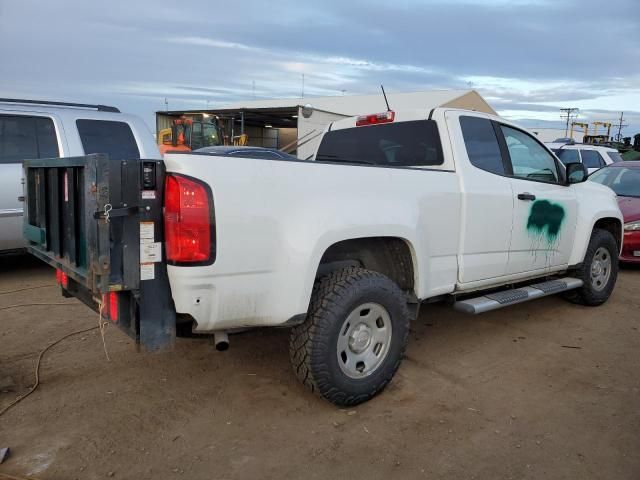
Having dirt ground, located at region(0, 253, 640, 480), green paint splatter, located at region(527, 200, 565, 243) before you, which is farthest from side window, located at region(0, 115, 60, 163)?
green paint splatter, located at region(527, 200, 565, 243)

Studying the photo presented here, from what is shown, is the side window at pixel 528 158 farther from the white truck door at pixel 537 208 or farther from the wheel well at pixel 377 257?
the wheel well at pixel 377 257

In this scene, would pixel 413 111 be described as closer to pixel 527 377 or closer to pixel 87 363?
pixel 527 377

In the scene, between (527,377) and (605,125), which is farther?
(605,125)

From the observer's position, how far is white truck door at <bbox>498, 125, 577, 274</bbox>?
4508 millimetres

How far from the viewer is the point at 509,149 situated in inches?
→ 182

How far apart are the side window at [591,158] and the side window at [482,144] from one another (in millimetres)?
10915

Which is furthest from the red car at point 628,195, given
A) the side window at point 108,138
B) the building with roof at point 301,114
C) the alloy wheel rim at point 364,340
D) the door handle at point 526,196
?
the building with roof at point 301,114

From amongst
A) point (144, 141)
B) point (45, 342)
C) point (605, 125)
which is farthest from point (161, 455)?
point (605, 125)

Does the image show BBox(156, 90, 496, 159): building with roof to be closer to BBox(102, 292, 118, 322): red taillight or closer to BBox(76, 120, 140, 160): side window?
BBox(76, 120, 140, 160): side window

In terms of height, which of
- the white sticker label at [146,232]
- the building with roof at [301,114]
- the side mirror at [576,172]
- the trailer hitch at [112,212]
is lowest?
the white sticker label at [146,232]

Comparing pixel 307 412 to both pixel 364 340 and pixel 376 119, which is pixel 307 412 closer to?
pixel 364 340

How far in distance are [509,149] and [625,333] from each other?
211 centimetres

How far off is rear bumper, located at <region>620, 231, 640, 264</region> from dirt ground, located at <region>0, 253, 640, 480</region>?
10.4 ft

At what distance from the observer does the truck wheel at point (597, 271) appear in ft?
18.0
